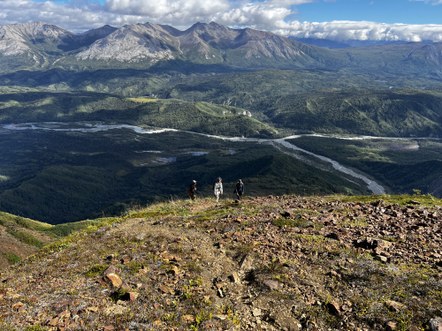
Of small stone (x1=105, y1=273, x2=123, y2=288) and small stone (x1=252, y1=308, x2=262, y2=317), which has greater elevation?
small stone (x1=105, y1=273, x2=123, y2=288)

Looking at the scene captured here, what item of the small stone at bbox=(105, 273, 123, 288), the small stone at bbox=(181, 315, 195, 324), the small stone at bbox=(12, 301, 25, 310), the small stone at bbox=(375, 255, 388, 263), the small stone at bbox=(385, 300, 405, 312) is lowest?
the small stone at bbox=(12, 301, 25, 310)

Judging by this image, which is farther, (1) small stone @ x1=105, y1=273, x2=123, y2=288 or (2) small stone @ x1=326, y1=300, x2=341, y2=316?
(1) small stone @ x1=105, y1=273, x2=123, y2=288

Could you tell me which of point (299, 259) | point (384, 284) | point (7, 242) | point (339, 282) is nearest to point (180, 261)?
point (299, 259)

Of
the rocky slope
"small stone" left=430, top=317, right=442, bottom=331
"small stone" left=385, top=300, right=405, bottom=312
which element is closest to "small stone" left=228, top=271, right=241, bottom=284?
the rocky slope

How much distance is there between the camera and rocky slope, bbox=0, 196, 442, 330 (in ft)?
54.7

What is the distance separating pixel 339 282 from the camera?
19281mm

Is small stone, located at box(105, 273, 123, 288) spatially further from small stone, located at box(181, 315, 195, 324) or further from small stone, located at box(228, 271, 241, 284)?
small stone, located at box(228, 271, 241, 284)

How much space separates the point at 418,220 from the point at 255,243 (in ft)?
40.7

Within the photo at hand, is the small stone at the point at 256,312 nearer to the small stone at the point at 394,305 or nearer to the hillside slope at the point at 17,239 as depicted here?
the small stone at the point at 394,305

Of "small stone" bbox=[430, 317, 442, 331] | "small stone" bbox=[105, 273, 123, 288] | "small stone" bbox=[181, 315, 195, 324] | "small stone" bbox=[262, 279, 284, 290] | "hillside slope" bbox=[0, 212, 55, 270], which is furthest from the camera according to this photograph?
"hillside slope" bbox=[0, 212, 55, 270]

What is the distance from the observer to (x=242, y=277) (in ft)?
66.2

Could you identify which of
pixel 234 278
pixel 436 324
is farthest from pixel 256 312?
pixel 436 324

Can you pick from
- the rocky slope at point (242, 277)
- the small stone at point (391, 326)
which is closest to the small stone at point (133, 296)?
the rocky slope at point (242, 277)

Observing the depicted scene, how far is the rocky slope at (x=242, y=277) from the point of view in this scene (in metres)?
16.7
